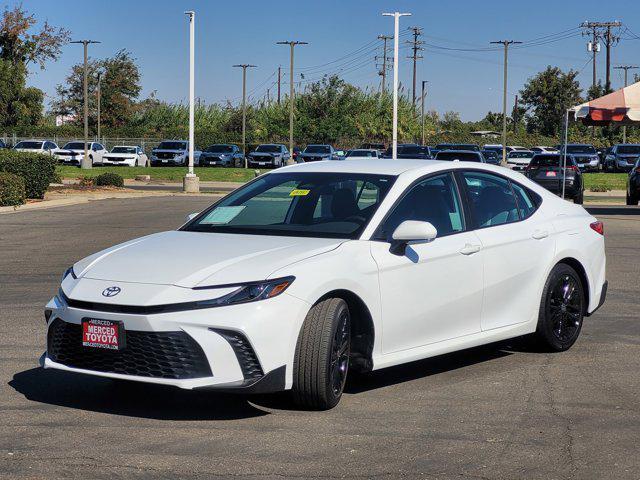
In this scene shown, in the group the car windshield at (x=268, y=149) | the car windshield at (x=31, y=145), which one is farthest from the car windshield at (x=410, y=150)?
the car windshield at (x=31, y=145)

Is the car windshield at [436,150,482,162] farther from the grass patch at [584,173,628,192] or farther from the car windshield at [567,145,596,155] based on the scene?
the car windshield at [567,145,596,155]

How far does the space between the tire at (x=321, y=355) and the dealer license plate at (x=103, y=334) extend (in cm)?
101

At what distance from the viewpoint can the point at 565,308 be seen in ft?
28.7

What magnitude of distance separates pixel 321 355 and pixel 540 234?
8.94 ft

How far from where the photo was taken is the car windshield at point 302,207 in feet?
24.4

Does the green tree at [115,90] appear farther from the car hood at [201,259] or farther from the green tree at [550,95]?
the car hood at [201,259]

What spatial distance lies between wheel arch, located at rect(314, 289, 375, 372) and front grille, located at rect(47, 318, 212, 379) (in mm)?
1125

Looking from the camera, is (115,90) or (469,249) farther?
(115,90)

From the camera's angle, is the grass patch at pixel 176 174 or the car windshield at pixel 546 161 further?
the grass patch at pixel 176 174

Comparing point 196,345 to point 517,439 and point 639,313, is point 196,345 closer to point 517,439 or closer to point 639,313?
point 517,439

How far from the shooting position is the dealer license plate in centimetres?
627

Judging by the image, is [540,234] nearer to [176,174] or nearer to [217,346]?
[217,346]

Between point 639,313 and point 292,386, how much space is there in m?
5.55

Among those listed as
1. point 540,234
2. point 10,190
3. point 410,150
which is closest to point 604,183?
point 410,150
